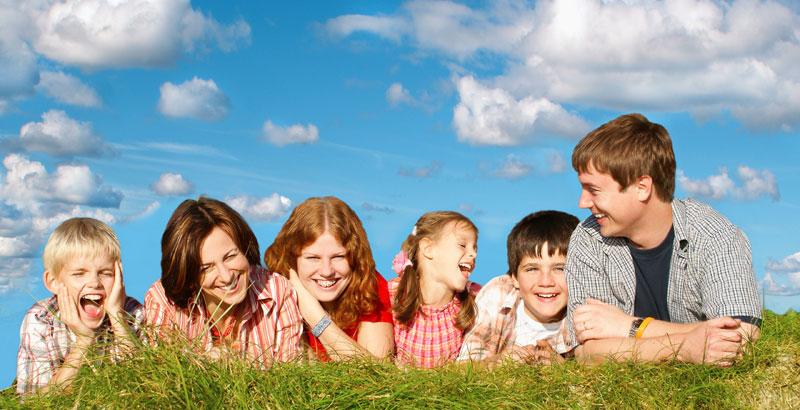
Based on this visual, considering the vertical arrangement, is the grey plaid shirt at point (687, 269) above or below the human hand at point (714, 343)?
above

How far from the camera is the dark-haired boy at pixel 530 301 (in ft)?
19.3

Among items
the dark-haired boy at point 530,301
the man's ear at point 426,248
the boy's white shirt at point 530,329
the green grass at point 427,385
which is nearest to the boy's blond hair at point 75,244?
the green grass at point 427,385

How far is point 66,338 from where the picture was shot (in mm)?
5430

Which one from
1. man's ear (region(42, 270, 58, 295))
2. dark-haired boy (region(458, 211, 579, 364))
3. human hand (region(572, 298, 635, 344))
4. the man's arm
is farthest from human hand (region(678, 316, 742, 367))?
man's ear (region(42, 270, 58, 295))

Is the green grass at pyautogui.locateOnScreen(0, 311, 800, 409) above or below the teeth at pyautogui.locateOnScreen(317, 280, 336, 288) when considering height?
below

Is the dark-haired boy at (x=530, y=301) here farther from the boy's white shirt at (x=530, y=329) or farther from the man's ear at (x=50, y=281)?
the man's ear at (x=50, y=281)

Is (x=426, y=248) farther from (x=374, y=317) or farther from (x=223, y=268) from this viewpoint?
(x=223, y=268)

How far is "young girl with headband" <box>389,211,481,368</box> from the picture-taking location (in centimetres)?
612

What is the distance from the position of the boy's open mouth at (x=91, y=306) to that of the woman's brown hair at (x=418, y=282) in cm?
259

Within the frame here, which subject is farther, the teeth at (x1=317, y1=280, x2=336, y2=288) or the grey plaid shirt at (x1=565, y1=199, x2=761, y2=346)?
the teeth at (x1=317, y1=280, x2=336, y2=288)

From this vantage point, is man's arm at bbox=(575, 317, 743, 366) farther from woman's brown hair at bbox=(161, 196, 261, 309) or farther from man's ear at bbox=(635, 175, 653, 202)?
woman's brown hair at bbox=(161, 196, 261, 309)

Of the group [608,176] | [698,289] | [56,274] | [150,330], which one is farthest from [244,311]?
[698,289]

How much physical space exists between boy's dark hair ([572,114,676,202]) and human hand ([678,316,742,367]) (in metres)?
1.10

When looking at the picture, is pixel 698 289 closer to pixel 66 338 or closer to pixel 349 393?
pixel 349 393
